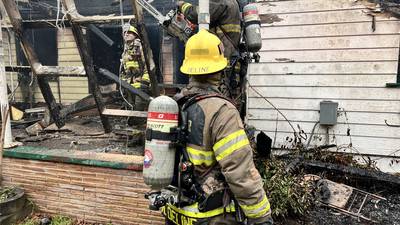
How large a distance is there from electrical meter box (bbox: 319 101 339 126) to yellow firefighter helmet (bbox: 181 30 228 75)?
3370 mm

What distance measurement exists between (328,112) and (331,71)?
660 mm

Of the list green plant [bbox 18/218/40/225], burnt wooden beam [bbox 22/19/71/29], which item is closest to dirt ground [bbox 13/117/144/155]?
green plant [bbox 18/218/40/225]

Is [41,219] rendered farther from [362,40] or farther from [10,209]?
[362,40]

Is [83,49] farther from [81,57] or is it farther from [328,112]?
[328,112]

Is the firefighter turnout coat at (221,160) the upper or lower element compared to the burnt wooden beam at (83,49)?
lower

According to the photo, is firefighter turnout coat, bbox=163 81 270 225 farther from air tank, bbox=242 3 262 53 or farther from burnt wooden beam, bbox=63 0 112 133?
burnt wooden beam, bbox=63 0 112 133

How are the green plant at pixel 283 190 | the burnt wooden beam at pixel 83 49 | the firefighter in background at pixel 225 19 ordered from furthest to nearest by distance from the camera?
the burnt wooden beam at pixel 83 49 < the firefighter in background at pixel 225 19 < the green plant at pixel 283 190

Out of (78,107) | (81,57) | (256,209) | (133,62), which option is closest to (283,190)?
(256,209)

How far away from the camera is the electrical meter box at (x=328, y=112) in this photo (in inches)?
198

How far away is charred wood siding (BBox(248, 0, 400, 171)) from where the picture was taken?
4.82m

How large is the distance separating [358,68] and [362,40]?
0.43 m

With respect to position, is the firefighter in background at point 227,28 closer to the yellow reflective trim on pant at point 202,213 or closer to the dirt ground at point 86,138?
the dirt ground at point 86,138

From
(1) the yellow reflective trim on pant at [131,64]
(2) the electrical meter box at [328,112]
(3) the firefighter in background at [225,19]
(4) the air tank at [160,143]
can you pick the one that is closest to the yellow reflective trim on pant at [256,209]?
(4) the air tank at [160,143]

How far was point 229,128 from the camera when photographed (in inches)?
78.4
